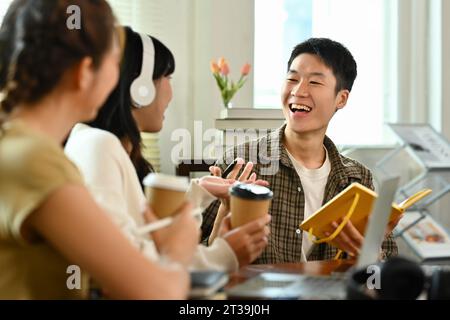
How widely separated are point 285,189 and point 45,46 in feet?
4.20

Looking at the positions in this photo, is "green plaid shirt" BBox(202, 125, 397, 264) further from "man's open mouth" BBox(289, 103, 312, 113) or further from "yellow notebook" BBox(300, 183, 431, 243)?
"yellow notebook" BBox(300, 183, 431, 243)

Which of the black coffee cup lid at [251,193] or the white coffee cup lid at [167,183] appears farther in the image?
the black coffee cup lid at [251,193]

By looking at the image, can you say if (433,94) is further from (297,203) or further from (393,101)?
(297,203)

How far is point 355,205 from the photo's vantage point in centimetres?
129

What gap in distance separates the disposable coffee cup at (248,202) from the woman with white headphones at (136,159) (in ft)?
0.07

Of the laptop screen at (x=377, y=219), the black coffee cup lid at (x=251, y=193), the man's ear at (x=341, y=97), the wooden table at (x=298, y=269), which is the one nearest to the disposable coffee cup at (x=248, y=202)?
the black coffee cup lid at (x=251, y=193)

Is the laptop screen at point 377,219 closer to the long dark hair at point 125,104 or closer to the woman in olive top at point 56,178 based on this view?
the woman in olive top at point 56,178

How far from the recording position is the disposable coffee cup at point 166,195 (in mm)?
873

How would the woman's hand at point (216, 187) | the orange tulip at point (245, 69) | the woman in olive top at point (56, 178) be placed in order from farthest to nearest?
the orange tulip at point (245, 69), the woman's hand at point (216, 187), the woman in olive top at point (56, 178)

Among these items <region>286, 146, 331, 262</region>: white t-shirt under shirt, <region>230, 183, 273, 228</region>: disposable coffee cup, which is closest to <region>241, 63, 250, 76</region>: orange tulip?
<region>286, 146, 331, 262</region>: white t-shirt under shirt

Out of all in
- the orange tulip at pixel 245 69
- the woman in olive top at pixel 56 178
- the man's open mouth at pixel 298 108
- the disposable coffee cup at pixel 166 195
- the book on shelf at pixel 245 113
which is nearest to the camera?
the woman in olive top at pixel 56 178

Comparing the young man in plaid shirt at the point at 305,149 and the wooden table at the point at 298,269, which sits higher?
the young man in plaid shirt at the point at 305,149

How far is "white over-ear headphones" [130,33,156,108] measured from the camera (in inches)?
48.7

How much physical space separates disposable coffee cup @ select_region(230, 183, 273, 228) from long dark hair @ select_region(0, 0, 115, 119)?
444 mm
